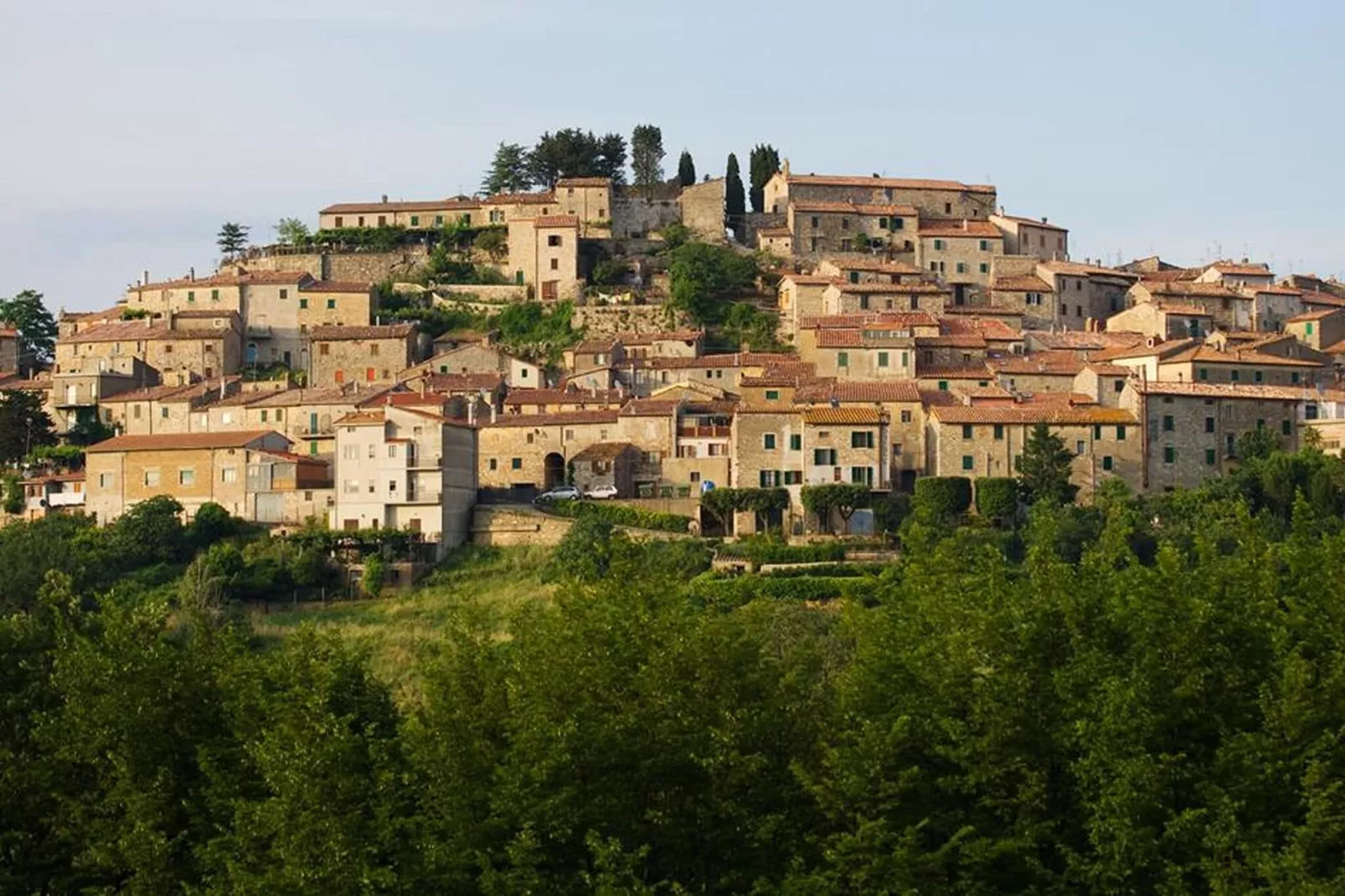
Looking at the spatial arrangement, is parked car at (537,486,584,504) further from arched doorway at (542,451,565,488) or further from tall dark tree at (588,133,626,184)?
tall dark tree at (588,133,626,184)

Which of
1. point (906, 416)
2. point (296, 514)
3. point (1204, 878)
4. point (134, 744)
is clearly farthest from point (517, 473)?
point (1204, 878)

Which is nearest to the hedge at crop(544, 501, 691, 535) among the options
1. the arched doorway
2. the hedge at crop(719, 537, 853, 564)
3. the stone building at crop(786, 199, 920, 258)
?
the hedge at crop(719, 537, 853, 564)

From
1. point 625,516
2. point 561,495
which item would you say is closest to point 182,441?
point 561,495

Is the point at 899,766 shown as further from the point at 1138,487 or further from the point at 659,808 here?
the point at 1138,487

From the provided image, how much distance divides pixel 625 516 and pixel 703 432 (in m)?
5.19

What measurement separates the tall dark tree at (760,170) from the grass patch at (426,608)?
3531cm

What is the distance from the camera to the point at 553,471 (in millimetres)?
68375

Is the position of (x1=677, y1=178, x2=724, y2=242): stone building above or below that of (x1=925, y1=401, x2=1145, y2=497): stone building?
above

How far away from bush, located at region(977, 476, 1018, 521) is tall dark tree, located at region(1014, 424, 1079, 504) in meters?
0.44

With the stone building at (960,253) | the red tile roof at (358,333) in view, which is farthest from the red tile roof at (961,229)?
the red tile roof at (358,333)

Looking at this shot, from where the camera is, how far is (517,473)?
68.1 metres

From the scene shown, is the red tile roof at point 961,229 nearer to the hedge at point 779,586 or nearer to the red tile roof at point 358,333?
the red tile roof at point 358,333

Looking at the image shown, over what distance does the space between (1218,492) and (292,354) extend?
115 feet

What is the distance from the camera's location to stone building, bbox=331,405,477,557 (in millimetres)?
63562
